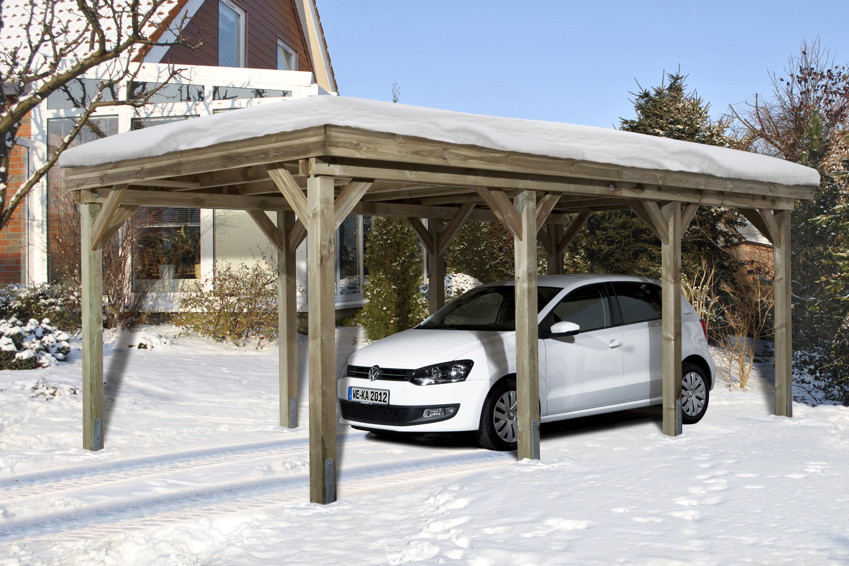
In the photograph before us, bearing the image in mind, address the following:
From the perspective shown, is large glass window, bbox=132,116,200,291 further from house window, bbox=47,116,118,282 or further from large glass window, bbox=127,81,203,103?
house window, bbox=47,116,118,282

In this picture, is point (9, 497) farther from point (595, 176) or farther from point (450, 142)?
point (595, 176)

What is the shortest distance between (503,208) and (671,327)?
8.36ft

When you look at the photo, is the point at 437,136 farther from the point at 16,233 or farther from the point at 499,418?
the point at 16,233

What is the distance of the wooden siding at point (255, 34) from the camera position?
64.3 ft

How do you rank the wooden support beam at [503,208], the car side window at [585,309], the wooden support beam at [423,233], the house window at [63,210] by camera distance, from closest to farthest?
the wooden support beam at [503,208]
the car side window at [585,309]
the wooden support beam at [423,233]
the house window at [63,210]

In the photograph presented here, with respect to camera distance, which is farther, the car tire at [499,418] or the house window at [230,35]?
the house window at [230,35]

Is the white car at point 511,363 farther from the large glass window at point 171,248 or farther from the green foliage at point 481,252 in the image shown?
the green foliage at point 481,252

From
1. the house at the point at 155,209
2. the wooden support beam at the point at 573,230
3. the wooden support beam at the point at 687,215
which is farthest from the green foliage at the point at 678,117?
the wooden support beam at the point at 687,215

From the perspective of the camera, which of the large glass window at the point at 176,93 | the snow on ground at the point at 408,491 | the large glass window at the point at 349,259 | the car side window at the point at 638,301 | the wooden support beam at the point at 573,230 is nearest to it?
the snow on ground at the point at 408,491

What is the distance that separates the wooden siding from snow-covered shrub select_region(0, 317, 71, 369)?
259 inches

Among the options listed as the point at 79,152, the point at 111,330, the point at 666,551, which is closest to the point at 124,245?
the point at 111,330

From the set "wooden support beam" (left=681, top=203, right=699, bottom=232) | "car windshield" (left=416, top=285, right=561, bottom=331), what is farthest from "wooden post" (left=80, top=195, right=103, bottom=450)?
"wooden support beam" (left=681, top=203, right=699, bottom=232)

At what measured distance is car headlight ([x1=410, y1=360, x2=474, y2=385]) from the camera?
→ 28.1ft

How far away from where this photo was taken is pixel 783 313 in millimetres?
11070
